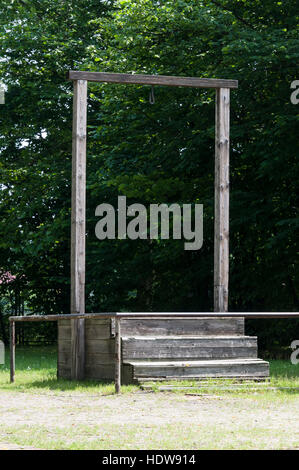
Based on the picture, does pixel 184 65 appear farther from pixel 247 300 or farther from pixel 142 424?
pixel 142 424

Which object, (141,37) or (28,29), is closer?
(141,37)

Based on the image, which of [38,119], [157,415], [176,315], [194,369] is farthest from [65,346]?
[38,119]

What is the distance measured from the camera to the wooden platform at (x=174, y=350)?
10.2 meters

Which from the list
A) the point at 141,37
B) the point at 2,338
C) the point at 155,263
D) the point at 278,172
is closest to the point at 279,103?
the point at 278,172

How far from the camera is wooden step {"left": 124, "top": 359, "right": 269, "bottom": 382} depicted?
396 inches

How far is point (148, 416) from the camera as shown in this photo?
24.7 feet

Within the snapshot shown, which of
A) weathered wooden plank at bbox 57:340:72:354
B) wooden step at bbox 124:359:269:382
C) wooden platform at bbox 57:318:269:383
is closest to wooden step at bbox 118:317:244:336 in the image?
wooden platform at bbox 57:318:269:383

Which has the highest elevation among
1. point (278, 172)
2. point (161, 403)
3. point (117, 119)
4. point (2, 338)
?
point (117, 119)

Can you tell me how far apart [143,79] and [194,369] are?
14.2 feet

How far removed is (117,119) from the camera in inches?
794

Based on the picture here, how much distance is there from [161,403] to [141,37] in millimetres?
12136

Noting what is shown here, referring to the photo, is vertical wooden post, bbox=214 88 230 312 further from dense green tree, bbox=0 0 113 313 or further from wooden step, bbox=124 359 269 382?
dense green tree, bbox=0 0 113 313
